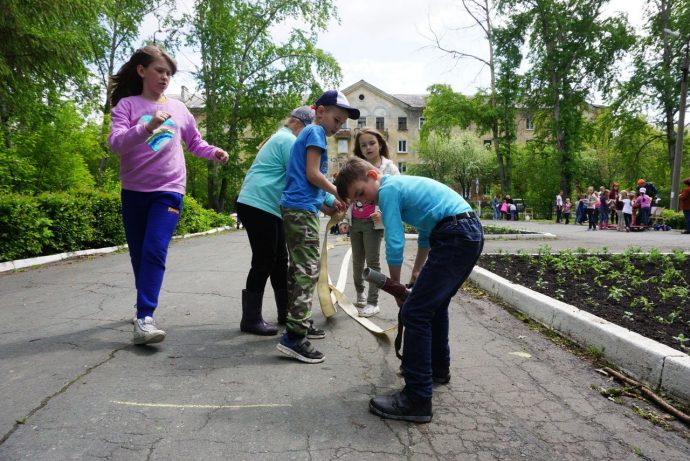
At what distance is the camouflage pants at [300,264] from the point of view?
319cm

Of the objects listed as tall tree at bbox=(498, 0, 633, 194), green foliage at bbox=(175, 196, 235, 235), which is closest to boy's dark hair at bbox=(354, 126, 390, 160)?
green foliage at bbox=(175, 196, 235, 235)

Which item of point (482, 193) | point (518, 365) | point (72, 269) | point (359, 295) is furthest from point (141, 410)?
point (482, 193)

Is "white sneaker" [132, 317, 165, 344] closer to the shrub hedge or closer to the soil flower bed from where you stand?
the soil flower bed

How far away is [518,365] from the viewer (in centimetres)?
324

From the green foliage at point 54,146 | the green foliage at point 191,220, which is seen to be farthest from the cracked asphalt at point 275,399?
the green foliage at point 191,220

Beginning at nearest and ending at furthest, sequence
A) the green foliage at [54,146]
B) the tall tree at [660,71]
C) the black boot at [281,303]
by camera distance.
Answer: the black boot at [281,303], the green foliage at [54,146], the tall tree at [660,71]

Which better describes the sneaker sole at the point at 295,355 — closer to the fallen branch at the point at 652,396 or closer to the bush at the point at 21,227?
the fallen branch at the point at 652,396

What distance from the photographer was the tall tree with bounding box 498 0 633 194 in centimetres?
2797

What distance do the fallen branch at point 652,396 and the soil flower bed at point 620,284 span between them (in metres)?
0.48

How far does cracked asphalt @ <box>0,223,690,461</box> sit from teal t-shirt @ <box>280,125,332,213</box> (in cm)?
110

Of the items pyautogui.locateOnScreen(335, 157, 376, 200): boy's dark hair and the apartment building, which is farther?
the apartment building

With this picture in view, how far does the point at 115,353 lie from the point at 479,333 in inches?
115

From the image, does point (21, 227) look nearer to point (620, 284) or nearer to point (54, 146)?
point (54, 146)

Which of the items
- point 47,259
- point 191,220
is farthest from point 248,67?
point 47,259
